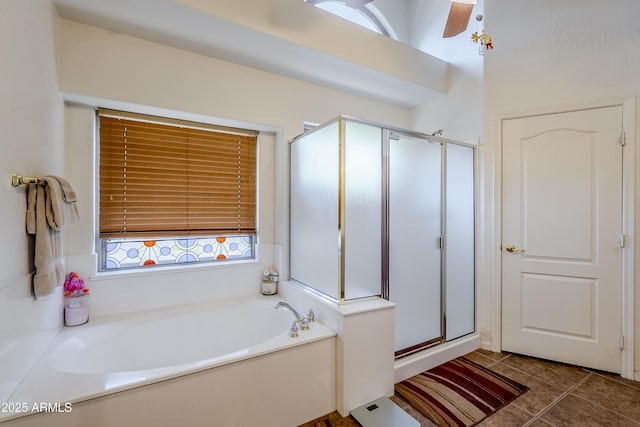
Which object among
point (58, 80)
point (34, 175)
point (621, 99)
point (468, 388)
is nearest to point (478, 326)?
point (468, 388)

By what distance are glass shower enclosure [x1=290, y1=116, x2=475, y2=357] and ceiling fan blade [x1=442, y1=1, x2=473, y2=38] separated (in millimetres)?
699

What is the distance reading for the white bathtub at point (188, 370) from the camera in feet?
3.93

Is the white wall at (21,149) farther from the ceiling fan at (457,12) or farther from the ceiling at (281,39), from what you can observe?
the ceiling fan at (457,12)

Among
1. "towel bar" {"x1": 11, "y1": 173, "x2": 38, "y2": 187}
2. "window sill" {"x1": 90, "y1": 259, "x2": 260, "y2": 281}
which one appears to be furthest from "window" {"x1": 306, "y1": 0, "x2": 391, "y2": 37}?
"towel bar" {"x1": 11, "y1": 173, "x2": 38, "y2": 187}

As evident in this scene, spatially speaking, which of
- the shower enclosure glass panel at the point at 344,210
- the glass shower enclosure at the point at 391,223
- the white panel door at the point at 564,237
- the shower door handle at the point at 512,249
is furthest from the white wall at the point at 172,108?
the shower door handle at the point at 512,249

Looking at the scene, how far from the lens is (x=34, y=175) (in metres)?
1.40

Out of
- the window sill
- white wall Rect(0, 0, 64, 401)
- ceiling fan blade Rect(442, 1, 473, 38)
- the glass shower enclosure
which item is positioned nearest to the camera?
white wall Rect(0, 0, 64, 401)

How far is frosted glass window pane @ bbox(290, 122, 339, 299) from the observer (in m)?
1.92

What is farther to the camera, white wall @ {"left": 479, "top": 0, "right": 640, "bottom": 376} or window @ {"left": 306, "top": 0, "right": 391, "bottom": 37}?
window @ {"left": 306, "top": 0, "right": 391, "bottom": 37}

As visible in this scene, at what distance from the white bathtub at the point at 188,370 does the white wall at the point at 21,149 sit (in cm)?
15

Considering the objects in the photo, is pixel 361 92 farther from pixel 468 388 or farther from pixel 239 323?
pixel 468 388

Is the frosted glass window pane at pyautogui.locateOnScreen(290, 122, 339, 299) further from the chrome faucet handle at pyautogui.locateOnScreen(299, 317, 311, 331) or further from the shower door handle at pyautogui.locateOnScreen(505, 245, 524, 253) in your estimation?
the shower door handle at pyautogui.locateOnScreen(505, 245, 524, 253)

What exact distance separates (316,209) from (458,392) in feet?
5.20

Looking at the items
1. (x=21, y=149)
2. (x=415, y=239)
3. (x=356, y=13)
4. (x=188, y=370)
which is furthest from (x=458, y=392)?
(x=356, y=13)
